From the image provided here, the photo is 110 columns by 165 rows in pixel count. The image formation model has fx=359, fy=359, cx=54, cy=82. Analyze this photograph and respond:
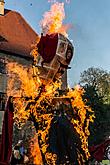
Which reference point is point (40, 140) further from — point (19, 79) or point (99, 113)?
point (99, 113)

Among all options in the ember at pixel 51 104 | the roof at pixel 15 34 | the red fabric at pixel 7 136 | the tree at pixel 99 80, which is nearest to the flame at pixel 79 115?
the ember at pixel 51 104

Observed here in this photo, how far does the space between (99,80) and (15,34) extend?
104ft

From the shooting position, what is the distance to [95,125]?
46.0 meters

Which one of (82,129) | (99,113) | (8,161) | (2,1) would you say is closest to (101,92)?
(99,113)

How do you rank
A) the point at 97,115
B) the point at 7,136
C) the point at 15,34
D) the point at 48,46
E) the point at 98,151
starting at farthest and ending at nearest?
the point at 97,115 < the point at 15,34 < the point at 98,151 < the point at 48,46 < the point at 7,136

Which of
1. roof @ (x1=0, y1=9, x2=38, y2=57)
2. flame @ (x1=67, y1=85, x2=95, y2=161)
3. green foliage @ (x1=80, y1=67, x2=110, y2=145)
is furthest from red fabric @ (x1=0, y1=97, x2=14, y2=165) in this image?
green foliage @ (x1=80, y1=67, x2=110, y2=145)

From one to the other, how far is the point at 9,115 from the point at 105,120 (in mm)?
36445

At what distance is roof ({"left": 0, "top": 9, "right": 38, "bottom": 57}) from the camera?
101ft

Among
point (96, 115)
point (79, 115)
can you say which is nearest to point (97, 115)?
point (96, 115)

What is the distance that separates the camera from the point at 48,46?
1358cm

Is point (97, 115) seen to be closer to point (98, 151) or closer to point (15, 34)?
point (15, 34)

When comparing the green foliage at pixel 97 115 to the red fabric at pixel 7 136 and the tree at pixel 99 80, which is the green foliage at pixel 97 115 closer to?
the tree at pixel 99 80

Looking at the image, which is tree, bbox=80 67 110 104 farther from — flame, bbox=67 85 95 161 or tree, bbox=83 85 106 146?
flame, bbox=67 85 95 161

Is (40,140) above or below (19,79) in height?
below
